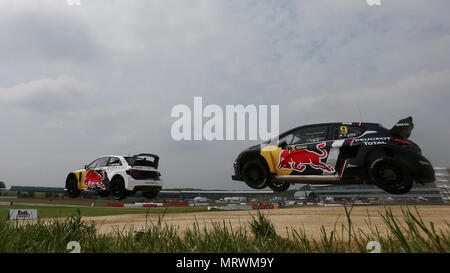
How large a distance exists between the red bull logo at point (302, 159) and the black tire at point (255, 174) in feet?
1.26

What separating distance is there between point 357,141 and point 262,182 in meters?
2.06

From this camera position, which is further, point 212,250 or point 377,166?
point 377,166

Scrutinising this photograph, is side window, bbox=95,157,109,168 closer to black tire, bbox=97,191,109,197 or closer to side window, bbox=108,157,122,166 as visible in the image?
side window, bbox=108,157,122,166

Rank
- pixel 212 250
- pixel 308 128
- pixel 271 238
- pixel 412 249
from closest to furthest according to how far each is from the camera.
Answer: pixel 412 249
pixel 212 250
pixel 271 238
pixel 308 128

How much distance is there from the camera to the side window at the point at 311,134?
6.17 m

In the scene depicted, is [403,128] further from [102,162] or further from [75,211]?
[102,162]

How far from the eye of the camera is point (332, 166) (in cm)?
595

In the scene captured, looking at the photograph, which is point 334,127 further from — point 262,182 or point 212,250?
point 212,250

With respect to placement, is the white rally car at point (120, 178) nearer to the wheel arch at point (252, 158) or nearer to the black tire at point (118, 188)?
the black tire at point (118, 188)

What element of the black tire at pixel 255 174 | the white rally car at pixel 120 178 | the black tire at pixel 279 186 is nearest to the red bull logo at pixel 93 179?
the white rally car at pixel 120 178

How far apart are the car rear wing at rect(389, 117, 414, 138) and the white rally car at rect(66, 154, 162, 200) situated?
635 centimetres

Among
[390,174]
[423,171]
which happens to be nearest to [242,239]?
[390,174]

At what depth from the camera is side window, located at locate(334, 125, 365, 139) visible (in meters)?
6.14
